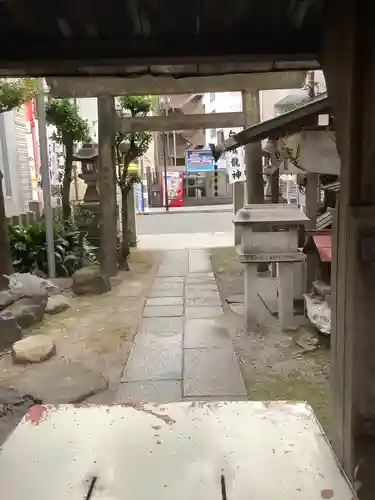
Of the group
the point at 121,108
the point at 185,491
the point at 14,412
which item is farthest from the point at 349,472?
the point at 121,108

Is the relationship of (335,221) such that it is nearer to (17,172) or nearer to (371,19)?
(371,19)

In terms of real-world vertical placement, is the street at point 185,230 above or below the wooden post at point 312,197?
below

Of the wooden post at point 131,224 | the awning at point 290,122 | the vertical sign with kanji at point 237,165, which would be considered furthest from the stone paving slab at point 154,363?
the wooden post at point 131,224

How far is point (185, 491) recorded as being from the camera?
1.92 meters

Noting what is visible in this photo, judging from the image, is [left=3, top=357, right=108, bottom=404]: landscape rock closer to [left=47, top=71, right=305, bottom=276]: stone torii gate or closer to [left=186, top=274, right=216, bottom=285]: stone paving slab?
[left=186, top=274, right=216, bottom=285]: stone paving slab

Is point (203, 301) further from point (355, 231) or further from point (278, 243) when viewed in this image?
point (355, 231)

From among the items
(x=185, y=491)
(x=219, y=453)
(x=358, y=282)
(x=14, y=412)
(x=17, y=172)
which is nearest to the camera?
(x=185, y=491)

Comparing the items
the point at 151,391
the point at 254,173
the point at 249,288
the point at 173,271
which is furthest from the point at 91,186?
the point at 151,391

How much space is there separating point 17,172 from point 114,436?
38.6ft

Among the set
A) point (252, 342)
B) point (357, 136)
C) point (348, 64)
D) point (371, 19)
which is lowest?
point (252, 342)

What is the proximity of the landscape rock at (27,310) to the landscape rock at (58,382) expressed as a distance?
138 cm

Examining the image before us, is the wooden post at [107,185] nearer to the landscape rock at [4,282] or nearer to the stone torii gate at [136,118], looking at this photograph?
the stone torii gate at [136,118]

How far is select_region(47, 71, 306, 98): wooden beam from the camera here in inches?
361

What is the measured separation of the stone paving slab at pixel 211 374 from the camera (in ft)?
15.5
